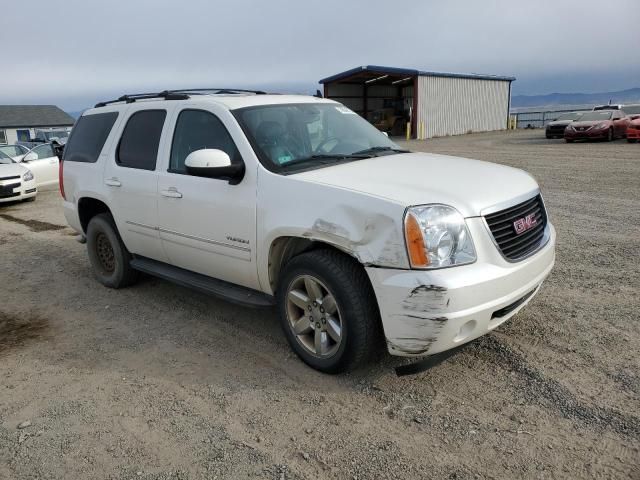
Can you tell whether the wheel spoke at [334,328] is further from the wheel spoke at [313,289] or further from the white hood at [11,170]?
the white hood at [11,170]

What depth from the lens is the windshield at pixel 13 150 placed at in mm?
15470

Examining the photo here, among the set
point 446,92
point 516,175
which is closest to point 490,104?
point 446,92

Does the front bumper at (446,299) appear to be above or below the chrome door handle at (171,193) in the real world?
below

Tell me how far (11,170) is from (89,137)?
8.54 meters

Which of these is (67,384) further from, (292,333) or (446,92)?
(446,92)

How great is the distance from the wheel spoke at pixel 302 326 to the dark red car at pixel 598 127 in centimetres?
2121

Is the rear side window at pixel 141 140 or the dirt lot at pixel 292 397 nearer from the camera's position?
the dirt lot at pixel 292 397

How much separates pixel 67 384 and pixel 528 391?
121 inches

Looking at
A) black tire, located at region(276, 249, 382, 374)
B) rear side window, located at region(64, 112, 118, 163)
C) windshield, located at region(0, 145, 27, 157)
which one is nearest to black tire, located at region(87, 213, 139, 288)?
rear side window, located at region(64, 112, 118, 163)

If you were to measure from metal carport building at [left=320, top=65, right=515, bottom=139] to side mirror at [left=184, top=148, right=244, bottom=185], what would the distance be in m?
30.1

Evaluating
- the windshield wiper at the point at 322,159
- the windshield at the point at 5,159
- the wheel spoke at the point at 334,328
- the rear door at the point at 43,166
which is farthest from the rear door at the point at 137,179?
the windshield at the point at 5,159

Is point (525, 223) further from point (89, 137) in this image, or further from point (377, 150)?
point (89, 137)

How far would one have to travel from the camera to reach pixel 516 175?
12.8 ft

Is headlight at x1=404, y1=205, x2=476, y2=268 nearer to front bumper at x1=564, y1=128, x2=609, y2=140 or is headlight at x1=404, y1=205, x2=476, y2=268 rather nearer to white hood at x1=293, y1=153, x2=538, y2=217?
white hood at x1=293, y1=153, x2=538, y2=217
